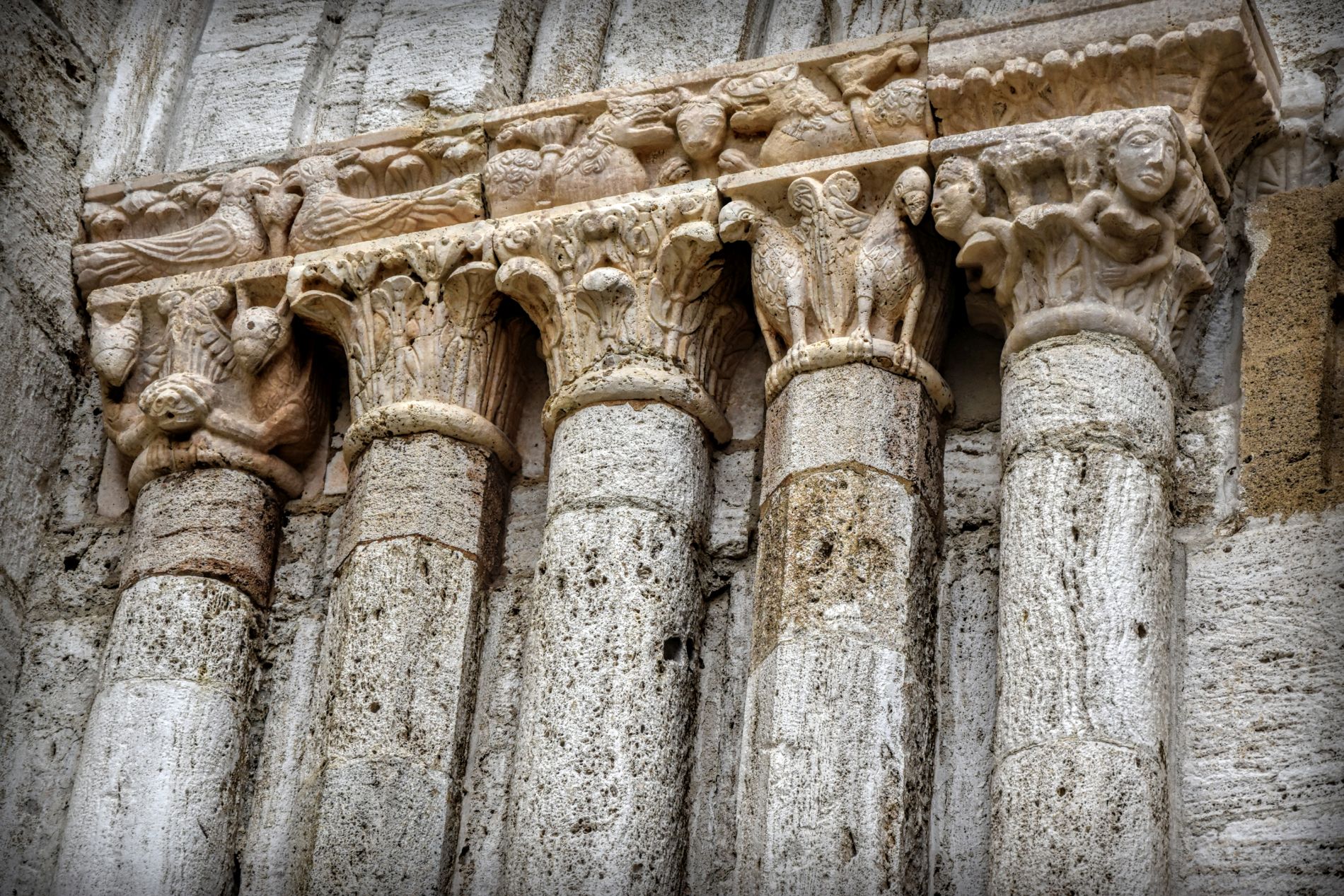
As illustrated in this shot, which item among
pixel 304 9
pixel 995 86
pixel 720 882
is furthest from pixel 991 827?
pixel 304 9

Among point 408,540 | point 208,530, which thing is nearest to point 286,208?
point 208,530

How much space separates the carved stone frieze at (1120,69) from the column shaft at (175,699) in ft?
7.15

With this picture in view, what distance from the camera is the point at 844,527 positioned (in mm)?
5129

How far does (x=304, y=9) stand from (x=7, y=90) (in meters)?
0.94

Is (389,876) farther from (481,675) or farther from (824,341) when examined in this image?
(824,341)

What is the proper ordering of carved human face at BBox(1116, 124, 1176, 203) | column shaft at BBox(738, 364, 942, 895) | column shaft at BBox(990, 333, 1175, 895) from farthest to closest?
Result: carved human face at BBox(1116, 124, 1176, 203)
column shaft at BBox(738, 364, 942, 895)
column shaft at BBox(990, 333, 1175, 895)

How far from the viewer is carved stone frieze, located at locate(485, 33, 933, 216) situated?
566cm

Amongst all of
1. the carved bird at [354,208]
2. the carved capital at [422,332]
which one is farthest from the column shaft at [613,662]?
the carved bird at [354,208]

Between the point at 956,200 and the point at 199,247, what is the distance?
2237 millimetres

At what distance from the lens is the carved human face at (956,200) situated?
5367 millimetres

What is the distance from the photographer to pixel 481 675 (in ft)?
18.3

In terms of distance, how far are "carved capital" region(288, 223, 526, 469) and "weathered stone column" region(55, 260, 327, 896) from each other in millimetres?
196

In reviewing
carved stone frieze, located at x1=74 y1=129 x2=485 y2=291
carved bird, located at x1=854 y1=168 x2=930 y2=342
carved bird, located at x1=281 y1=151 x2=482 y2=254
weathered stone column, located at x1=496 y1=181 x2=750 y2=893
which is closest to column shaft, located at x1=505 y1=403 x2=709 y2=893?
weathered stone column, located at x1=496 y1=181 x2=750 y2=893

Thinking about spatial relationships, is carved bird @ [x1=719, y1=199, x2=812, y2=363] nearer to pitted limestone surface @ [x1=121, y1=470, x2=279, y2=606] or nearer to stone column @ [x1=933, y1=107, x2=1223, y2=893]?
stone column @ [x1=933, y1=107, x2=1223, y2=893]
